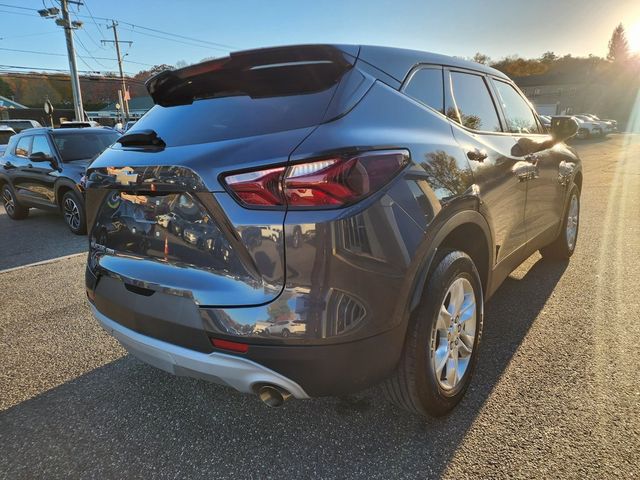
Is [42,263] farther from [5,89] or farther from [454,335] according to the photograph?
[5,89]

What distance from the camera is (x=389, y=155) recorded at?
1.77 m

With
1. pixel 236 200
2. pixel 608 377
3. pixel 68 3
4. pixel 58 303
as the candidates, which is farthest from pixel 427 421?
pixel 68 3

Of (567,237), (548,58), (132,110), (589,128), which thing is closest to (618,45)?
(548,58)

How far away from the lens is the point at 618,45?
89188mm

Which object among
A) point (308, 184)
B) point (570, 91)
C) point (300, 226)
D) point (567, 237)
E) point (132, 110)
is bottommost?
point (567, 237)

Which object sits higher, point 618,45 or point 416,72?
point 618,45

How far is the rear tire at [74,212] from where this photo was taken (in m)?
6.90

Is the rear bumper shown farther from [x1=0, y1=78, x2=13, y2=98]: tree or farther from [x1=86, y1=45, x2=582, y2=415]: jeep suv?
[x1=0, y1=78, x2=13, y2=98]: tree

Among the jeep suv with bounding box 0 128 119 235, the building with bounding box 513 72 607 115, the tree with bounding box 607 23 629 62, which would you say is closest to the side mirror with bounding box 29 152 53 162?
the jeep suv with bounding box 0 128 119 235

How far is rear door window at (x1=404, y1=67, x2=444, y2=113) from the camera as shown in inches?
87.7

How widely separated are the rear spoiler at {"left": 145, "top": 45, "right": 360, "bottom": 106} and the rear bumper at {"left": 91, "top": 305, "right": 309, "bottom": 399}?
3.78 feet

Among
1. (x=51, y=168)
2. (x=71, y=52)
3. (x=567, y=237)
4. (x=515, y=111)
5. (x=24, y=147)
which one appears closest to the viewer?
(x=515, y=111)

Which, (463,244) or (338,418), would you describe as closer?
(338,418)

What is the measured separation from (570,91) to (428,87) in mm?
82377
